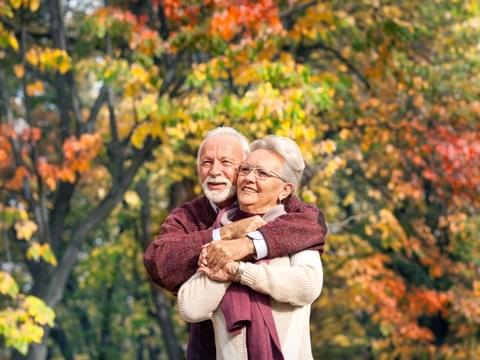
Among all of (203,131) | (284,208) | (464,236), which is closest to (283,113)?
(203,131)

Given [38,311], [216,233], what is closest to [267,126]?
[38,311]

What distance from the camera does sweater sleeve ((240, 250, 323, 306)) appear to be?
366 centimetres

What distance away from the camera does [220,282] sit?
3.72 m

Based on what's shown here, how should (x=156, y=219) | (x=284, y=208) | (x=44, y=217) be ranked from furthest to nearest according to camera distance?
(x=156, y=219), (x=44, y=217), (x=284, y=208)

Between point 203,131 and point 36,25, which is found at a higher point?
point 36,25

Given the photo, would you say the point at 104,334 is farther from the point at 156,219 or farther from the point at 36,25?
the point at 36,25

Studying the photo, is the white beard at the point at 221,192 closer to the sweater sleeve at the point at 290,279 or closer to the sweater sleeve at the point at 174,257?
the sweater sleeve at the point at 174,257

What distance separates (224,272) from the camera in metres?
3.68

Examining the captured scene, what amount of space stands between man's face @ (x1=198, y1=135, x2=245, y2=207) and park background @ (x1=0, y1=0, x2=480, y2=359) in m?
4.87

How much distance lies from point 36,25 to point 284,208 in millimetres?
10299

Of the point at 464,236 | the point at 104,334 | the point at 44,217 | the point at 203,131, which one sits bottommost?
the point at 104,334

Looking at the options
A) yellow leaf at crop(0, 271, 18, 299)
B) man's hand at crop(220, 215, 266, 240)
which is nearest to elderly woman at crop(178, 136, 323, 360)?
man's hand at crop(220, 215, 266, 240)

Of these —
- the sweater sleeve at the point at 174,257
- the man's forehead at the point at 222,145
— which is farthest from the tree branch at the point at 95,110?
the sweater sleeve at the point at 174,257

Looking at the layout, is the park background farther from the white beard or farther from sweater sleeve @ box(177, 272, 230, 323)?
sweater sleeve @ box(177, 272, 230, 323)
